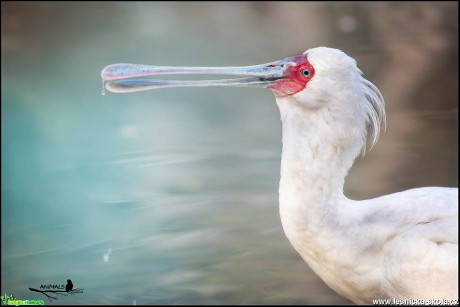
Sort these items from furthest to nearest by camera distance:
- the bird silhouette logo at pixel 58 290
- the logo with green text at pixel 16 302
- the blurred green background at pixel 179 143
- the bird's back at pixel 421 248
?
the blurred green background at pixel 179 143, the bird silhouette logo at pixel 58 290, the logo with green text at pixel 16 302, the bird's back at pixel 421 248

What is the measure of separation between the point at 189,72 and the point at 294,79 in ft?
1.01

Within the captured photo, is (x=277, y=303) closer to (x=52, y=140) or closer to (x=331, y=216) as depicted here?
(x=331, y=216)

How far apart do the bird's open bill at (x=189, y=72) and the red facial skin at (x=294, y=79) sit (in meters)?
0.02

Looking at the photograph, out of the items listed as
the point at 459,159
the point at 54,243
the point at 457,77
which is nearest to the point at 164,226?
the point at 54,243

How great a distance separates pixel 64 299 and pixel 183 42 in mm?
2839

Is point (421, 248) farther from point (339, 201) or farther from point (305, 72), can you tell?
point (305, 72)

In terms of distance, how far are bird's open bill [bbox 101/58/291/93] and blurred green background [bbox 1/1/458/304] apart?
1.15 m

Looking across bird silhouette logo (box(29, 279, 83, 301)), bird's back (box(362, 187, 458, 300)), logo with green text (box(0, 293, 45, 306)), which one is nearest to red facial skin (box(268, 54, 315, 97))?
bird's back (box(362, 187, 458, 300))

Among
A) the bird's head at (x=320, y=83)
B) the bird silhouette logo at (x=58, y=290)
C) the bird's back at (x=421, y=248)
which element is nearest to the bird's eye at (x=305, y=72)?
the bird's head at (x=320, y=83)

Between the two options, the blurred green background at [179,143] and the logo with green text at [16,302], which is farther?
the blurred green background at [179,143]

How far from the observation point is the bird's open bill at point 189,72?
245 centimetres

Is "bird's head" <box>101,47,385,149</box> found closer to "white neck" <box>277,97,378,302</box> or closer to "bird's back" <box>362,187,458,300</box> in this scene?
"white neck" <box>277,97,378,302</box>

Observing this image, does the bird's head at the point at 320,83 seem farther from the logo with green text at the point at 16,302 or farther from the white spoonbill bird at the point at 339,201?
the logo with green text at the point at 16,302

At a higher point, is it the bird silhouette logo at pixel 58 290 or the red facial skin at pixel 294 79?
the red facial skin at pixel 294 79
